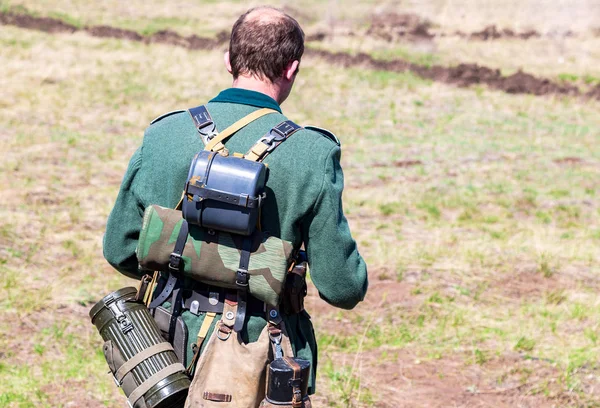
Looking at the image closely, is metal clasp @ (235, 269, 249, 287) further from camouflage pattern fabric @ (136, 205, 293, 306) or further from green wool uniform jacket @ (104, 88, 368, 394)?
green wool uniform jacket @ (104, 88, 368, 394)

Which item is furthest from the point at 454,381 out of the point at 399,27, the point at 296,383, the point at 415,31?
the point at 399,27

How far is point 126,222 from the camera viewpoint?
264cm

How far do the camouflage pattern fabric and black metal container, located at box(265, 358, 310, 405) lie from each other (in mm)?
197

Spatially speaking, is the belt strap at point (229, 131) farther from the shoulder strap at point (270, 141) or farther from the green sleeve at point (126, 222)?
the green sleeve at point (126, 222)

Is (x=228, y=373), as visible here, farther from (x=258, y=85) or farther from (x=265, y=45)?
(x=265, y=45)

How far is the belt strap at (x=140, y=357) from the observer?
241 cm

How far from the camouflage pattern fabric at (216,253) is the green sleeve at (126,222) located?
221mm

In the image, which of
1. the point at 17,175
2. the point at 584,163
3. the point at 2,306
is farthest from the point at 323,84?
the point at 2,306

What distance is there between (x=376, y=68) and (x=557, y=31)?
1125cm

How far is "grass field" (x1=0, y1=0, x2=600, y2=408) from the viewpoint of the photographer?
16.4 ft

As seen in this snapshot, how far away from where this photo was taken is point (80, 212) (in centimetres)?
813

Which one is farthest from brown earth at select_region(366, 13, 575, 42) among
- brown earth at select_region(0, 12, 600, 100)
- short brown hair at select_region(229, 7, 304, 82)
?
short brown hair at select_region(229, 7, 304, 82)

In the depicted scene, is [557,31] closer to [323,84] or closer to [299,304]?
[323,84]

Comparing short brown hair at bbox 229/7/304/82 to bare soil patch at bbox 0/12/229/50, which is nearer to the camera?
short brown hair at bbox 229/7/304/82
